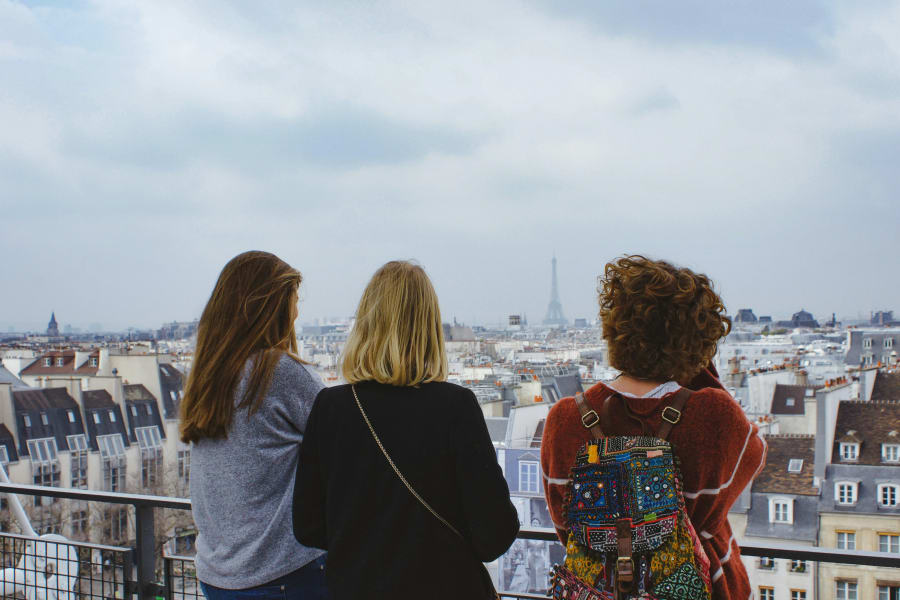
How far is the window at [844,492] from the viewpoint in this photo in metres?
11.6

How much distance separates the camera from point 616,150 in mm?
27172

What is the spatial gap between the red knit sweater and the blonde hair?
0.19 metres

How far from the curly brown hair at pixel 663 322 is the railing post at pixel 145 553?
50.3 inches

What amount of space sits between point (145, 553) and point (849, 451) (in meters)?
12.8

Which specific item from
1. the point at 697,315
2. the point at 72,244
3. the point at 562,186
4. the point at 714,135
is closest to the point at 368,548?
the point at 697,315

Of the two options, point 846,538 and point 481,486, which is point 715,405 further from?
point 846,538

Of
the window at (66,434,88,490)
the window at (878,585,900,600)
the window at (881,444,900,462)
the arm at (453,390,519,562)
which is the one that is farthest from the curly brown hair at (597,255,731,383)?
the window at (66,434,88,490)

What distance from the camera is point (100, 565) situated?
5.78ft

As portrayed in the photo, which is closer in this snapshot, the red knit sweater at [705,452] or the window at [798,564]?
the red knit sweater at [705,452]

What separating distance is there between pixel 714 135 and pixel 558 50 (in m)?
8.57

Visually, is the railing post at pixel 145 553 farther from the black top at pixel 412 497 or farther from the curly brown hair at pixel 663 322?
the curly brown hair at pixel 663 322

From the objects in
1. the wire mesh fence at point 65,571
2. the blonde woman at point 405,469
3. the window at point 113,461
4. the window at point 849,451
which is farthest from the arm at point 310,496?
the window at point 113,461

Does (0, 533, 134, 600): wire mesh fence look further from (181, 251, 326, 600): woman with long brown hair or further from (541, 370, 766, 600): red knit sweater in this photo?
(541, 370, 766, 600): red knit sweater

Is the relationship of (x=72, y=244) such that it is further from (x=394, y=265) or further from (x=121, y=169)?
(x=394, y=265)
